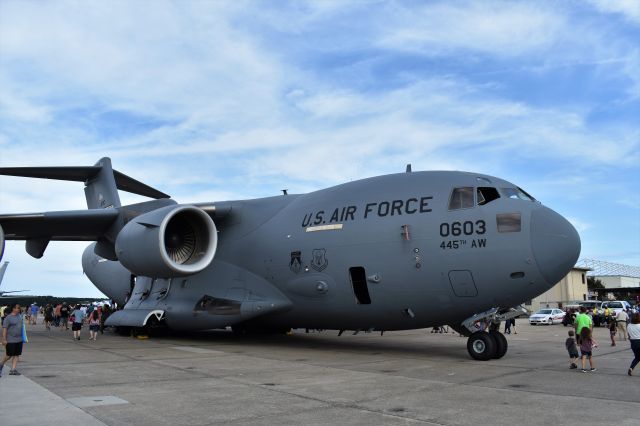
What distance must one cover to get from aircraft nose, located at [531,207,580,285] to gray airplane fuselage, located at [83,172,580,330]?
0.02 meters

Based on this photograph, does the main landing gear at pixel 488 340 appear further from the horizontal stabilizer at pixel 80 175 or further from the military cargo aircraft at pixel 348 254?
the horizontal stabilizer at pixel 80 175

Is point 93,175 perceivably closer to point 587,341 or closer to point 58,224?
point 58,224

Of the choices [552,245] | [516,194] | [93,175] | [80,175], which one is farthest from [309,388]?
[80,175]

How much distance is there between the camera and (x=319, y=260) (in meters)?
13.5

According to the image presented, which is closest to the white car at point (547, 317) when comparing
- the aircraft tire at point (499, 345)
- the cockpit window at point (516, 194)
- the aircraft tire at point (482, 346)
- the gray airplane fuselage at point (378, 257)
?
the gray airplane fuselage at point (378, 257)

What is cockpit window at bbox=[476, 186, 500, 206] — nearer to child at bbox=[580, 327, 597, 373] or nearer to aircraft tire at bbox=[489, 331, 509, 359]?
aircraft tire at bbox=[489, 331, 509, 359]

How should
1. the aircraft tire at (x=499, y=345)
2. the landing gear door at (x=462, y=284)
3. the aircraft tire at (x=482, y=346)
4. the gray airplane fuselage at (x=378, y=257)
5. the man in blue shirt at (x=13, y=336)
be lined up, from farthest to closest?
1. the aircraft tire at (x=499, y=345)
2. the aircraft tire at (x=482, y=346)
3. the landing gear door at (x=462, y=284)
4. the gray airplane fuselage at (x=378, y=257)
5. the man in blue shirt at (x=13, y=336)

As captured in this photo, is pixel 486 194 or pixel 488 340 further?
pixel 486 194

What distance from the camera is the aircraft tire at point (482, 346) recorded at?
37.9 feet

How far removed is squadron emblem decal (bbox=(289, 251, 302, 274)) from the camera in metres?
14.0

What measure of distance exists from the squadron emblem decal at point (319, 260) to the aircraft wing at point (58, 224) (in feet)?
22.7

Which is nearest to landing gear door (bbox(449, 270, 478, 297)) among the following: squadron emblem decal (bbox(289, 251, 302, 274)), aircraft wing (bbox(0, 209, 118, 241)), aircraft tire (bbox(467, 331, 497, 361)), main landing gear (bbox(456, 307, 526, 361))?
main landing gear (bbox(456, 307, 526, 361))

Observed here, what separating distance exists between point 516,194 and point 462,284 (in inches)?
88.0

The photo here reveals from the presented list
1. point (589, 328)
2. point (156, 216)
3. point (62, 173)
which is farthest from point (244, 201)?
point (589, 328)
